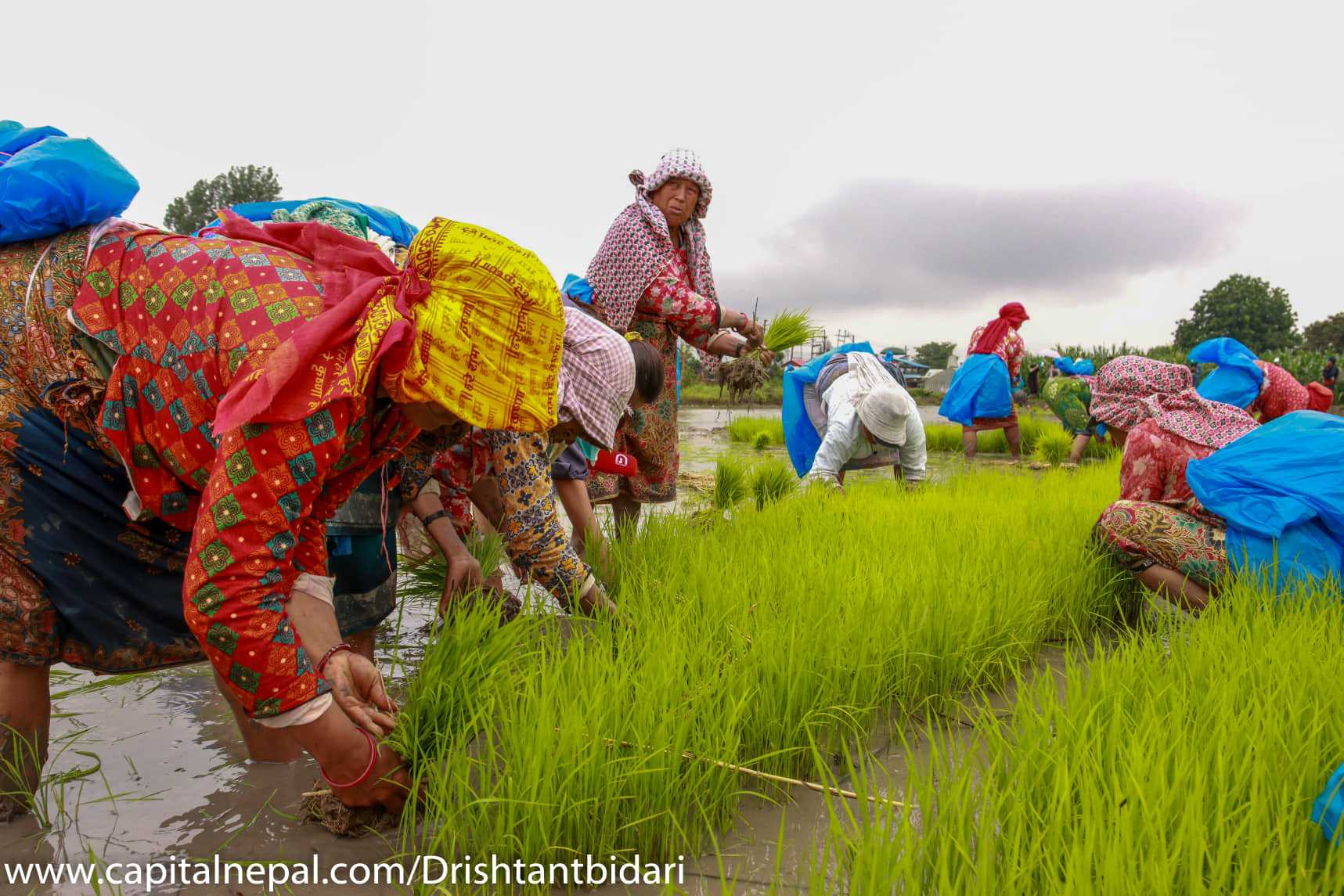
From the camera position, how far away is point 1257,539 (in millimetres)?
2328

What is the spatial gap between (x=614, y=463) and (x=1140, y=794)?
2.40m

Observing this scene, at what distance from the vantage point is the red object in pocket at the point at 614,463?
130 inches

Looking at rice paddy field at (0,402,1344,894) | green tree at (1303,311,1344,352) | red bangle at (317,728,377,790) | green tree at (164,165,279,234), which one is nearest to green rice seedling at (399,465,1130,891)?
rice paddy field at (0,402,1344,894)

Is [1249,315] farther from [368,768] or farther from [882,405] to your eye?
[368,768]

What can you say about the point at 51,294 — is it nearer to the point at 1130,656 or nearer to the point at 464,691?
the point at 464,691

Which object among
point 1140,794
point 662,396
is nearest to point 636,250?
point 662,396

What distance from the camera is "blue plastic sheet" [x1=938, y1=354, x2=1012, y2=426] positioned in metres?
7.31

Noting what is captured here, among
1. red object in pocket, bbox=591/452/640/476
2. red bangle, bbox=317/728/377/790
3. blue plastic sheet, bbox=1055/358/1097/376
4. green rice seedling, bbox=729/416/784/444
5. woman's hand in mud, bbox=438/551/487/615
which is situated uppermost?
blue plastic sheet, bbox=1055/358/1097/376

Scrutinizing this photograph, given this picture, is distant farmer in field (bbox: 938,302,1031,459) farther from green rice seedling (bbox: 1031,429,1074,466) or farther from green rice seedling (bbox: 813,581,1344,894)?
green rice seedling (bbox: 813,581,1344,894)

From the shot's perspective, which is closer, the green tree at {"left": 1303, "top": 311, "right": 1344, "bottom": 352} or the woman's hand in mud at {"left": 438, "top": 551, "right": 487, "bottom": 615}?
the woman's hand in mud at {"left": 438, "top": 551, "right": 487, "bottom": 615}

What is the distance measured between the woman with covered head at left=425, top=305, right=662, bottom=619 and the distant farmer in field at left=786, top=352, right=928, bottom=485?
2244mm

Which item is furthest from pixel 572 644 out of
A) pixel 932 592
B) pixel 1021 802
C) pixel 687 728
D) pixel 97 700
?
pixel 97 700

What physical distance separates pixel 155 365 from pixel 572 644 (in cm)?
99

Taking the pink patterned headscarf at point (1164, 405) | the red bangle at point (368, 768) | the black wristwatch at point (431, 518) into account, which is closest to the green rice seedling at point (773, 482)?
the pink patterned headscarf at point (1164, 405)
